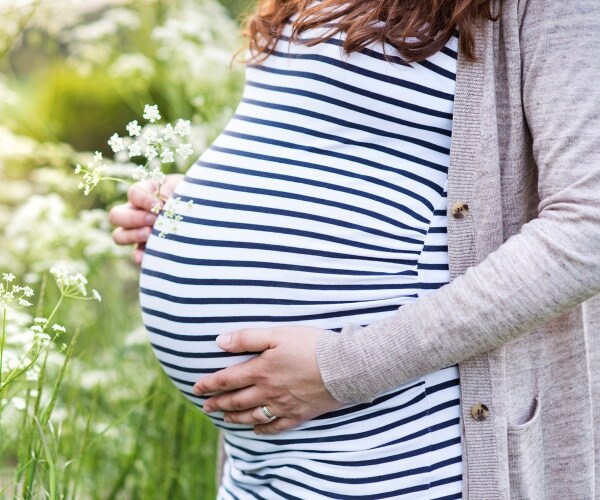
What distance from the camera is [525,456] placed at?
3.98ft

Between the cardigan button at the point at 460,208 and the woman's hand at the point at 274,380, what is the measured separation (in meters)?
0.27

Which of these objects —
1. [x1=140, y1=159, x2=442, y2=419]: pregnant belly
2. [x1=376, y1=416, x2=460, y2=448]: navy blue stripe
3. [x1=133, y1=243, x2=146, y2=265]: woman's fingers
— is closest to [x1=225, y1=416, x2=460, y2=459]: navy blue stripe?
[x1=376, y1=416, x2=460, y2=448]: navy blue stripe

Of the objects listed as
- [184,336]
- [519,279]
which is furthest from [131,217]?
[519,279]

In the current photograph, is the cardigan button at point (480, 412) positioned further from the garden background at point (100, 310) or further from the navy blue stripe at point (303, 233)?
the garden background at point (100, 310)

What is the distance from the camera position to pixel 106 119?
7.17 m

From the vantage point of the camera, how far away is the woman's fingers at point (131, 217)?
1602mm

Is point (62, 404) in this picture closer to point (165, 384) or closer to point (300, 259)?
point (165, 384)

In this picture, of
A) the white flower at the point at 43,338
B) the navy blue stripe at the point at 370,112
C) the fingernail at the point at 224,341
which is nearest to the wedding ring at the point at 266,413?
the fingernail at the point at 224,341

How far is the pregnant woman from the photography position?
1.12m

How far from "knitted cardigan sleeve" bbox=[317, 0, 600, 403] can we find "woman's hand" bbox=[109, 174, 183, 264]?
1.89 feet

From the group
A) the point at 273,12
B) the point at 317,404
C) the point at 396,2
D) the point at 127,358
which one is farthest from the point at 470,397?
the point at 127,358

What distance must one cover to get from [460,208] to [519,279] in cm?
17

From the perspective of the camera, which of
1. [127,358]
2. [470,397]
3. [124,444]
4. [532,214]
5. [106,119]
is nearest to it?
[470,397]

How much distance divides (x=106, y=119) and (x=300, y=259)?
627 cm
